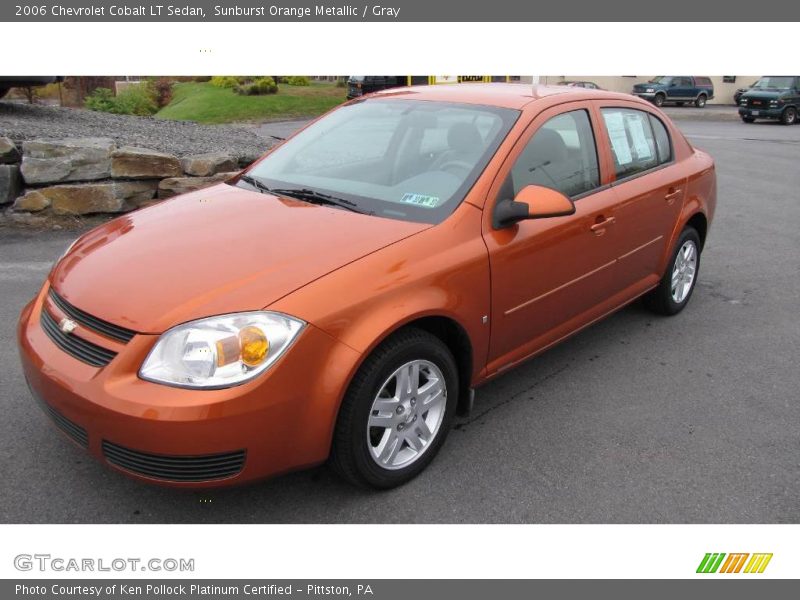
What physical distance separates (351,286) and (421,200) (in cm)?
78

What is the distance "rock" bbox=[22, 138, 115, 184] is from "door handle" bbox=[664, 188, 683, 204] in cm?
528

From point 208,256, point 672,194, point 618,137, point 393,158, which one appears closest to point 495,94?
point 393,158

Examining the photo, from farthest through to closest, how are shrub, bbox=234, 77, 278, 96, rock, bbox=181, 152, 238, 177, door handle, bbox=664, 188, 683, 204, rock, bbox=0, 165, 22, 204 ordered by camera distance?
shrub, bbox=234, 77, 278, 96 < rock, bbox=181, 152, 238, 177 < rock, bbox=0, 165, 22, 204 < door handle, bbox=664, 188, 683, 204

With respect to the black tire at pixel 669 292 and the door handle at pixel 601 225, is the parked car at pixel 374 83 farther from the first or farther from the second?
the door handle at pixel 601 225

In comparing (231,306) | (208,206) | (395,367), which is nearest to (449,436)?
(395,367)

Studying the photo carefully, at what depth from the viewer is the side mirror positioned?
3.23 m

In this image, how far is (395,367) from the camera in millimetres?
2844

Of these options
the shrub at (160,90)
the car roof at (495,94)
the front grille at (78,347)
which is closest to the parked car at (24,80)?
the car roof at (495,94)

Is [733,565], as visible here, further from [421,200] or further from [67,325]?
[67,325]

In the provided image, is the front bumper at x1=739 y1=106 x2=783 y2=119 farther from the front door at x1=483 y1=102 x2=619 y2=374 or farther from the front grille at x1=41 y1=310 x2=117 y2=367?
the front grille at x1=41 y1=310 x2=117 y2=367

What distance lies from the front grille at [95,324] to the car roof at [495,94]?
2188mm

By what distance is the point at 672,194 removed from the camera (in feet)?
15.3

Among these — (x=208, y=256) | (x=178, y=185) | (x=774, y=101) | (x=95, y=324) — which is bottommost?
(x=178, y=185)

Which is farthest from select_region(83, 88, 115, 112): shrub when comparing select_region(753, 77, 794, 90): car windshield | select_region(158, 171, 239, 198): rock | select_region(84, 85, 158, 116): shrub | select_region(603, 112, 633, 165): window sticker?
select_region(753, 77, 794, 90): car windshield
